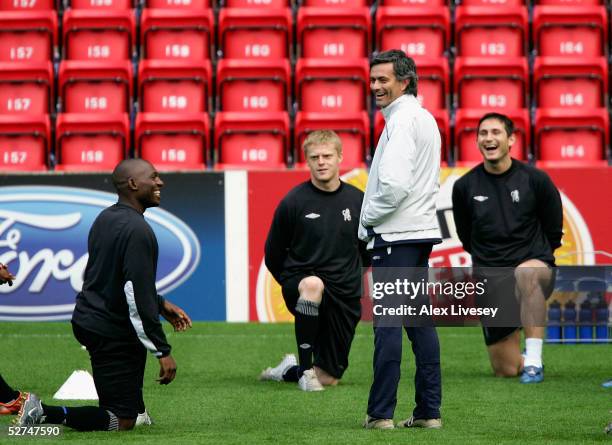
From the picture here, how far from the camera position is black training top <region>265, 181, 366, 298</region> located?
847 centimetres

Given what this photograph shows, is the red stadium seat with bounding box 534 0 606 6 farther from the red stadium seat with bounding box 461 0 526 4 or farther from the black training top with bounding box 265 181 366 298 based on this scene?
the black training top with bounding box 265 181 366 298

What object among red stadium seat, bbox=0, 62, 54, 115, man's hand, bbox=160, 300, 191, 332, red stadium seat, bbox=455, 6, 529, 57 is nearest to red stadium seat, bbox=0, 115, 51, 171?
red stadium seat, bbox=0, 62, 54, 115

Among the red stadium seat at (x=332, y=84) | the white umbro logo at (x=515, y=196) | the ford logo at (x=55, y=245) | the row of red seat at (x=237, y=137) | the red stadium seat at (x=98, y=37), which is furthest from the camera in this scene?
the red stadium seat at (x=98, y=37)

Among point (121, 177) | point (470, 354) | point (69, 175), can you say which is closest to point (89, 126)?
point (69, 175)

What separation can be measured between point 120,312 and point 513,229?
140 inches

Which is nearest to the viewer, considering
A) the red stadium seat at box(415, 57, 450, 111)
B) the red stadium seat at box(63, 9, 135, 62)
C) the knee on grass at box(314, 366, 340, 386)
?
the knee on grass at box(314, 366, 340, 386)

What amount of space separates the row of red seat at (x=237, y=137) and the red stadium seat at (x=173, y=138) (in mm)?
10

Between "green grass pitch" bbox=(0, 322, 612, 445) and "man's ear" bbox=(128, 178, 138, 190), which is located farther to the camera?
"man's ear" bbox=(128, 178, 138, 190)

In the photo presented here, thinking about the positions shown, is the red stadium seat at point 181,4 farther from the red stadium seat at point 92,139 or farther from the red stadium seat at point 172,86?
the red stadium seat at point 92,139

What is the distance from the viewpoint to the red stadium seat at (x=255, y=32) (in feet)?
46.0

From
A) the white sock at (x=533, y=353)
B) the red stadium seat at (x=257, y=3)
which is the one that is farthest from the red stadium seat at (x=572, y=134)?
the white sock at (x=533, y=353)

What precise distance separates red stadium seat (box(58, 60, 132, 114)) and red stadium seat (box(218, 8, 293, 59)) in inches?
47.0

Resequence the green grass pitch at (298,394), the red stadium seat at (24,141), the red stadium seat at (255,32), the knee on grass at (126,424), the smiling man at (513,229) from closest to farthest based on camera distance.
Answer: the green grass pitch at (298,394)
the knee on grass at (126,424)
the smiling man at (513,229)
the red stadium seat at (24,141)
the red stadium seat at (255,32)

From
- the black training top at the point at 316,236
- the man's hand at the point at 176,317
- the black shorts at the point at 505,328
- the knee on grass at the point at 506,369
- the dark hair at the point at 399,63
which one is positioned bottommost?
the knee on grass at the point at 506,369
